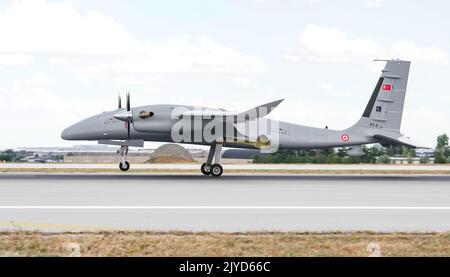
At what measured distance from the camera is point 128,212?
53.0 feet

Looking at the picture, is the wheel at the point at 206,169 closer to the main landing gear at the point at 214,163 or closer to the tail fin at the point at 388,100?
the main landing gear at the point at 214,163

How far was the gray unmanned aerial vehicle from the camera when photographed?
1283 inches

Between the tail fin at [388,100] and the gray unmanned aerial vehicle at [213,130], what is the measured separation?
6 cm

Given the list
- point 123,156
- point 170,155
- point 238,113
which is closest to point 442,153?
point 170,155

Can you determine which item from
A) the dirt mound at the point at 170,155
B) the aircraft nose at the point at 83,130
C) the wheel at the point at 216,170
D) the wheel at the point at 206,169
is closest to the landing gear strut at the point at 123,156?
the aircraft nose at the point at 83,130

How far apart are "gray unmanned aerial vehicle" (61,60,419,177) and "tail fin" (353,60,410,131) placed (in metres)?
0.06

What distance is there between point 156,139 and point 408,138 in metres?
15.0

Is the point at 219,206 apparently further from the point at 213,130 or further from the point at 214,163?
the point at 213,130

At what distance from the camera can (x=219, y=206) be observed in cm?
1781

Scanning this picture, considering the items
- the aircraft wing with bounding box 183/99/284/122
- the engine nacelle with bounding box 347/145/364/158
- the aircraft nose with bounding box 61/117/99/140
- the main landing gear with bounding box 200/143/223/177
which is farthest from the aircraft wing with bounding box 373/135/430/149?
the aircraft nose with bounding box 61/117/99/140

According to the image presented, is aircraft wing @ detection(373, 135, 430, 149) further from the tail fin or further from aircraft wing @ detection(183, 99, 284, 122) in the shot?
aircraft wing @ detection(183, 99, 284, 122)
